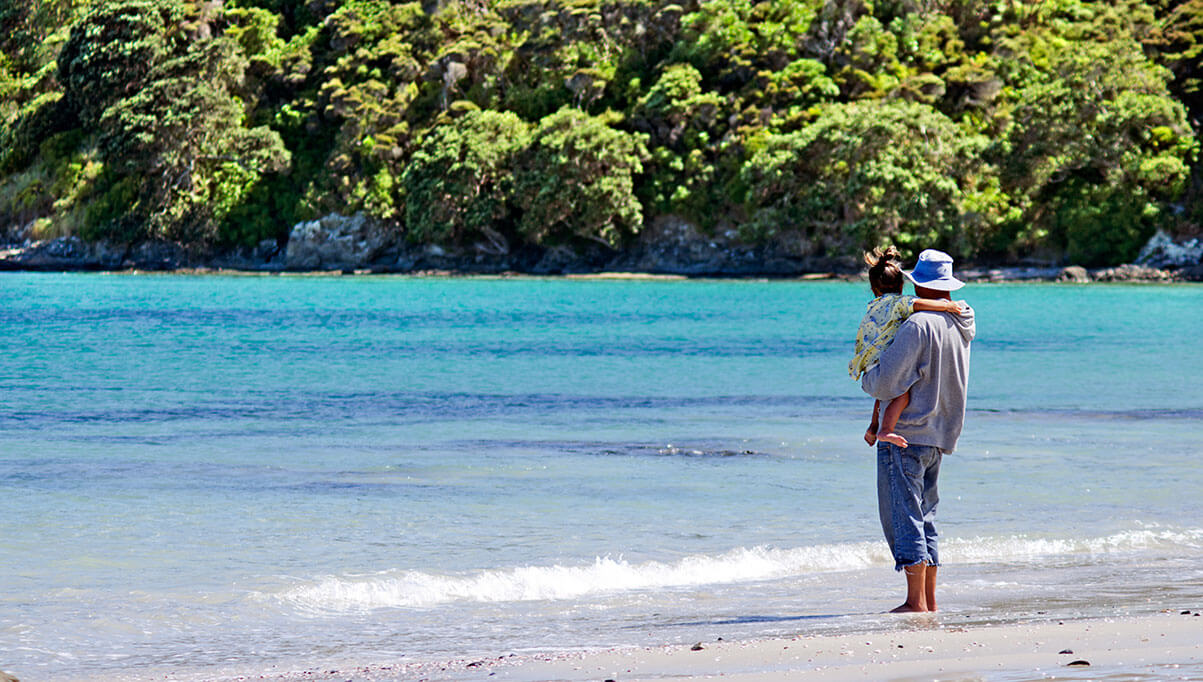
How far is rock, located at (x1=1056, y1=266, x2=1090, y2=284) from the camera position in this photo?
58.6 m

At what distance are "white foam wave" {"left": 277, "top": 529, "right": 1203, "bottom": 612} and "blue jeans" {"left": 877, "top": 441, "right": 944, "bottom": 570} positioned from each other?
4.36 feet

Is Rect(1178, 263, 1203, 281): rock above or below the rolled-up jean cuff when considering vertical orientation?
below

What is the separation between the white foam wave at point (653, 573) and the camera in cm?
610

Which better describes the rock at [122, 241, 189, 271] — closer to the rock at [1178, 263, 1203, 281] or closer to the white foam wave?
the rock at [1178, 263, 1203, 281]

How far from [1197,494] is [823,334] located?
19939 mm

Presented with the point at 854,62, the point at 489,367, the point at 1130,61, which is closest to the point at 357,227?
the point at 854,62

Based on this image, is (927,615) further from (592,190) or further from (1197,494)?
(592,190)

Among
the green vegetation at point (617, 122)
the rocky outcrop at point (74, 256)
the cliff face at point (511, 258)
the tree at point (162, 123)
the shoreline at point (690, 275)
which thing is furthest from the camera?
the rocky outcrop at point (74, 256)

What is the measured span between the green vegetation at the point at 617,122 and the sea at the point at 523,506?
131 ft

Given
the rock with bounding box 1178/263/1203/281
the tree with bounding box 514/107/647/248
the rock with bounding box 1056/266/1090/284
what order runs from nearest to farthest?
1. the rock with bounding box 1178/263/1203/281
2. the rock with bounding box 1056/266/1090/284
3. the tree with bounding box 514/107/647/248

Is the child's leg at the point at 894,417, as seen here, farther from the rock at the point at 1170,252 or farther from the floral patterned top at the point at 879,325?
the rock at the point at 1170,252

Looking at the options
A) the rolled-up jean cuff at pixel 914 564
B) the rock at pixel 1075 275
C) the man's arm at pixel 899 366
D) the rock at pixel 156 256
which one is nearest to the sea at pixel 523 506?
the rolled-up jean cuff at pixel 914 564

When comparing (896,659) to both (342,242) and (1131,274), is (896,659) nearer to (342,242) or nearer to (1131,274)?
(1131,274)

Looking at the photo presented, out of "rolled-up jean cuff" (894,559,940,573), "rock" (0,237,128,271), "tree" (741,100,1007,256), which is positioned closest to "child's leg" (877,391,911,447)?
"rolled-up jean cuff" (894,559,940,573)
